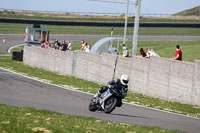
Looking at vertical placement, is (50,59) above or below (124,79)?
below

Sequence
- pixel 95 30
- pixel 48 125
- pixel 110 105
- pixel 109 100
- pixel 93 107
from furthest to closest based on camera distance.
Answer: pixel 95 30 → pixel 93 107 → pixel 110 105 → pixel 109 100 → pixel 48 125

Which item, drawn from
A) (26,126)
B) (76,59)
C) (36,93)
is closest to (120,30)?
(76,59)

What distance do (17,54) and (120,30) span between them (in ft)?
92.3

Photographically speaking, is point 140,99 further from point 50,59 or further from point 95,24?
point 95,24

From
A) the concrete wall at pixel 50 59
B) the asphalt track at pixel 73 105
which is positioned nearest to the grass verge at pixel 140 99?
the asphalt track at pixel 73 105

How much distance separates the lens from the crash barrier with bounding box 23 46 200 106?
21594 millimetres

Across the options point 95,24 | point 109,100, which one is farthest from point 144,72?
point 95,24

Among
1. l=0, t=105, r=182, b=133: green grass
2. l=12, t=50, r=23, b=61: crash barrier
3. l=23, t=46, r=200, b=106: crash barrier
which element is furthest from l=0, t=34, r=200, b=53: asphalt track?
l=0, t=105, r=182, b=133: green grass

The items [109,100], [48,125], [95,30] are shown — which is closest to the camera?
[48,125]

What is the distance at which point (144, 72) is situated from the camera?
24562 mm

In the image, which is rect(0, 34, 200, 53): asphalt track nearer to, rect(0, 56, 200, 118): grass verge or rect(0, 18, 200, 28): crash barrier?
rect(0, 18, 200, 28): crash barrier

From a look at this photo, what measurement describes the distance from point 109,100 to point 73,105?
2.79 meters

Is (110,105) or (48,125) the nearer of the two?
(48,125)

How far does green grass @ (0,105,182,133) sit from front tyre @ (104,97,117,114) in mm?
2631
